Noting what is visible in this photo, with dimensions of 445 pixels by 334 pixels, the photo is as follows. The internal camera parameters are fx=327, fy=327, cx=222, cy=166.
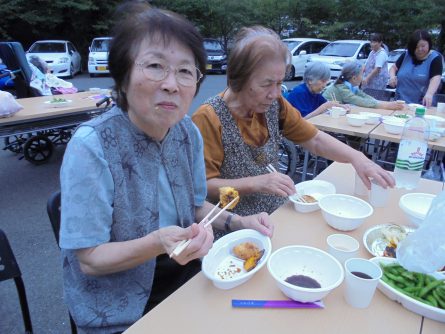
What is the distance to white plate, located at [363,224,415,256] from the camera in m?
1.29

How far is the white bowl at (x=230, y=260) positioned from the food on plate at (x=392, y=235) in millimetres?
481

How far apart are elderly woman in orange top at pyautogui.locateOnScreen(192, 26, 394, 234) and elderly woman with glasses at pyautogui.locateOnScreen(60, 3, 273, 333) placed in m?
0.47

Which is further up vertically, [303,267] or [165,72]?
[165,72]

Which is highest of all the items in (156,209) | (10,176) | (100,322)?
(156,209)

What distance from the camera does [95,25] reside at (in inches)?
691

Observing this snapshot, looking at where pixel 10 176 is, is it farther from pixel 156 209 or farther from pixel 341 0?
pixel 341 0

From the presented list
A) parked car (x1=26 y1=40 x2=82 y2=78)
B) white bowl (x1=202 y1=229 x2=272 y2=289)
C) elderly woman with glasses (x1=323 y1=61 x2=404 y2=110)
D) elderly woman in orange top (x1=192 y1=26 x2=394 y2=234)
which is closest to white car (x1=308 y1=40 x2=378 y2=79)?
elderly woman with glasses (x1=323 y1=61 x2=404 y2=110)

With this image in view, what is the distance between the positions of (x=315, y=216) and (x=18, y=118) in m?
3.50

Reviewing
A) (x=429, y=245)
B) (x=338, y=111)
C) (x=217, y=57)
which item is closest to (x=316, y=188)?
(x=429, y=245)

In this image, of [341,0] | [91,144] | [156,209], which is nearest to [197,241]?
[156,209]

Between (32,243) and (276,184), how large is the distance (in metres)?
2.57

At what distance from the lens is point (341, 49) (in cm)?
1299

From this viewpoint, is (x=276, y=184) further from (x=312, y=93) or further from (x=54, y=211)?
(x=312, y=93)

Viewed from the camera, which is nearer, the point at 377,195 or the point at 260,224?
the point at 260,224
